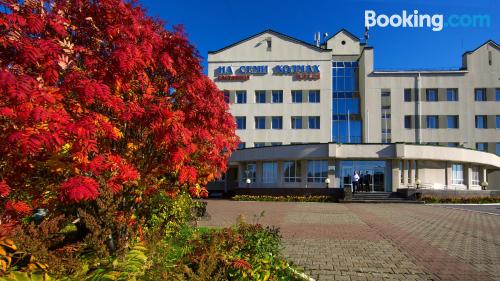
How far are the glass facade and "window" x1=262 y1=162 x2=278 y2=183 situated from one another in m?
11.8

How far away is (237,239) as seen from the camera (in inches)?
230

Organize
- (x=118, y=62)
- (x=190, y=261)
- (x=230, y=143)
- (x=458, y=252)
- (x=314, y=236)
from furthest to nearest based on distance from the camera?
(x=314, y=236), (x=458, y=252), (x=230, y=143), (x=190, y=261), (x=118, y=62)

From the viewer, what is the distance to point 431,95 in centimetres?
4747

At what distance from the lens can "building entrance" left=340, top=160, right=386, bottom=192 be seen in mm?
36525

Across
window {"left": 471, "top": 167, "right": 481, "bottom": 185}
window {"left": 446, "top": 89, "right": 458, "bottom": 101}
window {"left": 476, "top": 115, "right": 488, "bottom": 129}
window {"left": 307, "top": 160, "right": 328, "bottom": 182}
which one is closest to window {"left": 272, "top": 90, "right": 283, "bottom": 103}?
window {"left": 307, "top": 160, "right": 328, "bottom": 182}

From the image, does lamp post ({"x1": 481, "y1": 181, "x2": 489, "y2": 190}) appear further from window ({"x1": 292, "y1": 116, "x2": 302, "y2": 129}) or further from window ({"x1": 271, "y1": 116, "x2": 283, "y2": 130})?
window ({"x1": 271, "y1": 116, "x2": 283, "y2": 130})

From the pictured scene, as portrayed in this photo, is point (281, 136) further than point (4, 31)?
Yes

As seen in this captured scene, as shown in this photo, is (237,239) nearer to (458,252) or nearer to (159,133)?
(159,133)

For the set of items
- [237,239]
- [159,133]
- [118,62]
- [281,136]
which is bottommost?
[237,239]

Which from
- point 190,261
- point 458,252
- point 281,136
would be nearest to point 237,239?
point 190,261

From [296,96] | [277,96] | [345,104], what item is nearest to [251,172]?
[277,96]

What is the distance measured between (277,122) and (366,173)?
1427 centimetres

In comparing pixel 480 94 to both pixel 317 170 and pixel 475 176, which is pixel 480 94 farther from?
pixel 317 170

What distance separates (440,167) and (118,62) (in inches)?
1478
